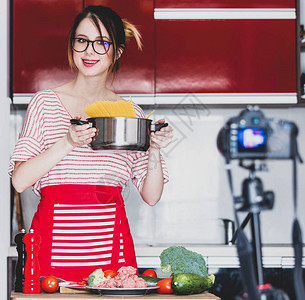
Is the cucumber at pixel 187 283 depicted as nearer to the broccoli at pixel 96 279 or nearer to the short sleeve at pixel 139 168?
the broccoli at pixel 96 279

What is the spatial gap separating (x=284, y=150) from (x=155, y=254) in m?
1.90

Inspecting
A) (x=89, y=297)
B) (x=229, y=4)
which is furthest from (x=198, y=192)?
(x=89, y=297)

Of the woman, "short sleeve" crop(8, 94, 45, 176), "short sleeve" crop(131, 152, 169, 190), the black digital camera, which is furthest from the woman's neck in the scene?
the black digital camera

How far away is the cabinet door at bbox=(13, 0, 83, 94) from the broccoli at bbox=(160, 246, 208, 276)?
5.37ft

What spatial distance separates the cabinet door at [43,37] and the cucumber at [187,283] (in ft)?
5.62

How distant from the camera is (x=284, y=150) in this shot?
0.51 m

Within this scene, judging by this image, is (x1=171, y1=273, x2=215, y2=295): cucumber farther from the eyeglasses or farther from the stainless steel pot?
the eyeglasses

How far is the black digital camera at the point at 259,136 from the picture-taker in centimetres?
50

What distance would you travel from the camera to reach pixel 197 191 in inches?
111

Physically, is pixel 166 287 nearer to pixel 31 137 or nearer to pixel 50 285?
pixel 50 285

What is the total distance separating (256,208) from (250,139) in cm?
11

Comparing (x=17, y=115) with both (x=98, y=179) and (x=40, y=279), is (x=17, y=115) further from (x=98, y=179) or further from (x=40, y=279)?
(x=40, y=279)

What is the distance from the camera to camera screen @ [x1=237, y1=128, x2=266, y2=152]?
1.72 feet

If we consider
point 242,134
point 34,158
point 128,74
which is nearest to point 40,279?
point 34,158
